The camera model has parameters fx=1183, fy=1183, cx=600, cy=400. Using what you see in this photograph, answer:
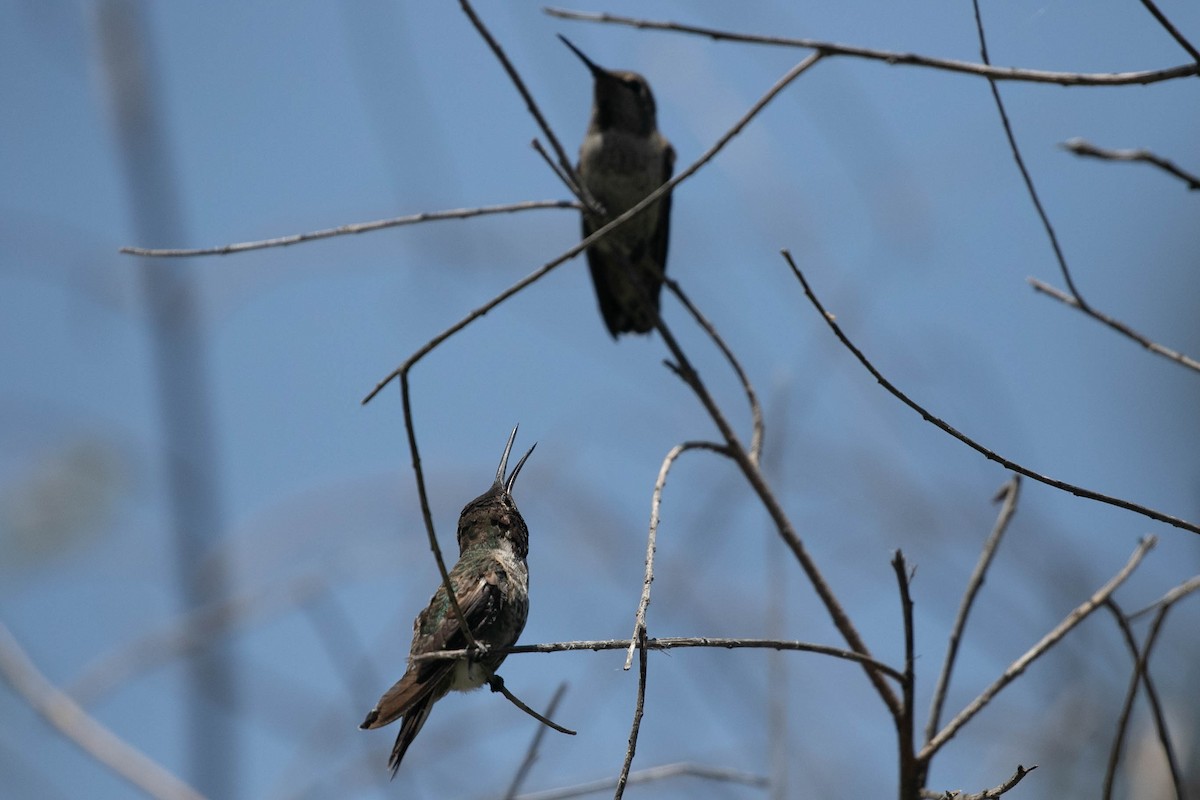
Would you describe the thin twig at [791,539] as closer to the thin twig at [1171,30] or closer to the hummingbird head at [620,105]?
the thin twig at [1171,30]

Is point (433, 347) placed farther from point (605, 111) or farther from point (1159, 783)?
point (605, 111)

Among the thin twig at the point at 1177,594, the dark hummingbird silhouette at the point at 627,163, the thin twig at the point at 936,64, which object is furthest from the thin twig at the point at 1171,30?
the dark hummingbird silhouette at the point at 627,163

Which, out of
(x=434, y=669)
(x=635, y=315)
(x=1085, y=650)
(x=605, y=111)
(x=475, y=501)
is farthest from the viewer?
(x=635, y=315)

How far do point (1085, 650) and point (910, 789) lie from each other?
1881 mm

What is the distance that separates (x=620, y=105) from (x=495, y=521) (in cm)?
334

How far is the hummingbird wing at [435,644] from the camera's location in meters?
2.09

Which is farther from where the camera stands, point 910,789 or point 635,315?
point 635,315

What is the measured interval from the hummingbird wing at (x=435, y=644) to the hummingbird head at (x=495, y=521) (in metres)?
0.23

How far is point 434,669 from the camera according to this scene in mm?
2221

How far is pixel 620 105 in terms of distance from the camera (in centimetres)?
591

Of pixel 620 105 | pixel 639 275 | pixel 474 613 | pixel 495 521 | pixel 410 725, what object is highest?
pixel 620 105

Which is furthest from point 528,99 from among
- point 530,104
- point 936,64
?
point 936,64

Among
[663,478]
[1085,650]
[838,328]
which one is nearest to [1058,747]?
[1085,650]

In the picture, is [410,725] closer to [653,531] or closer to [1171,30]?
[653,531]
